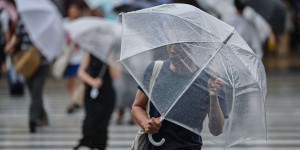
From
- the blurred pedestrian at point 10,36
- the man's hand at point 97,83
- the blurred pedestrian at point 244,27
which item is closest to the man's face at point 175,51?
the man's hand at point 97,83

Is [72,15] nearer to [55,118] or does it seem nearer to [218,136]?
[55,118]

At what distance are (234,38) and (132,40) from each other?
0.61 m

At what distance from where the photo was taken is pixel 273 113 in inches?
630

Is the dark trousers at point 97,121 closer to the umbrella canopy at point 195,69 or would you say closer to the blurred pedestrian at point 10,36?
the umbrella canopy at point 195,69

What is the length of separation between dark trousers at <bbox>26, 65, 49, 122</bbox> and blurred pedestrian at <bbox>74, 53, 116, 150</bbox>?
108 inches

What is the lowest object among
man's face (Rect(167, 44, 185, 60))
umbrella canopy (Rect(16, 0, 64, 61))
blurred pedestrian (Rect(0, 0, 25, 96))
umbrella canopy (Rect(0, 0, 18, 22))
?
blurred pedestrian (Rect(0, 0, 25, 96))

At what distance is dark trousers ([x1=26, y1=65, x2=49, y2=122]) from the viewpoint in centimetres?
1323

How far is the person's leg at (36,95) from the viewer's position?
43.4ft

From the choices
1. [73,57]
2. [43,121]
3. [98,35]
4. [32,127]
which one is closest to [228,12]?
[73,57]

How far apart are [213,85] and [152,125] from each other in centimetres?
42

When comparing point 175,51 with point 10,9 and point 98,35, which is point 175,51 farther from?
point 10,9

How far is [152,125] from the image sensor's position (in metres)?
5.69

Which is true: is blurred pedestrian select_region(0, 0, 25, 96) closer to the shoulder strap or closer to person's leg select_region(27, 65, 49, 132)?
person's leg select_region(27, 65, 49, 132)

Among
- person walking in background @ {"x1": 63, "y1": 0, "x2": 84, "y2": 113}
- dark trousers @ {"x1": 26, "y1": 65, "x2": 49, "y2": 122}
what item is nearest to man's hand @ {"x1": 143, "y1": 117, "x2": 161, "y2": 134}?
dark trousers @ {"x1": 26, "y1": 65, "x2": 49, "y2": 122}
